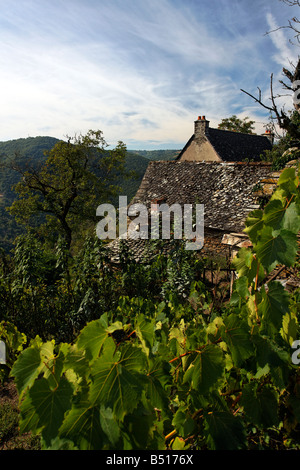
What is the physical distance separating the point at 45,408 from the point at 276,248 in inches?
36.7

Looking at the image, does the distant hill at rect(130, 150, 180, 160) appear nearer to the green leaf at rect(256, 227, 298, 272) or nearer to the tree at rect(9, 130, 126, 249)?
the tree at rect(9, 130, 126, 249)

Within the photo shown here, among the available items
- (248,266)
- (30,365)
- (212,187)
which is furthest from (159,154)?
(30,365)

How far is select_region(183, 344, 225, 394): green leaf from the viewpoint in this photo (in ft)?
3.43

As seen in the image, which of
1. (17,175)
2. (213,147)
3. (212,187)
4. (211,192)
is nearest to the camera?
(211,192)

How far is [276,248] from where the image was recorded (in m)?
0.96

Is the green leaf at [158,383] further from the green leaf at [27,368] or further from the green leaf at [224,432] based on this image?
the green leaf at [27,368]

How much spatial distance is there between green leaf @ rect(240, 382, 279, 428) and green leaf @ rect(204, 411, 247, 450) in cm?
9

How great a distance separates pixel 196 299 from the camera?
11.2ft

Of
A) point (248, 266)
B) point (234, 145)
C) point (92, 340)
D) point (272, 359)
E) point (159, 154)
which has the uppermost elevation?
point (159, 154)

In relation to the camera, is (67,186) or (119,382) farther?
(67,186)

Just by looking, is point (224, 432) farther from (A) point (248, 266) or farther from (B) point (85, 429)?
(A) point (248, 266)
